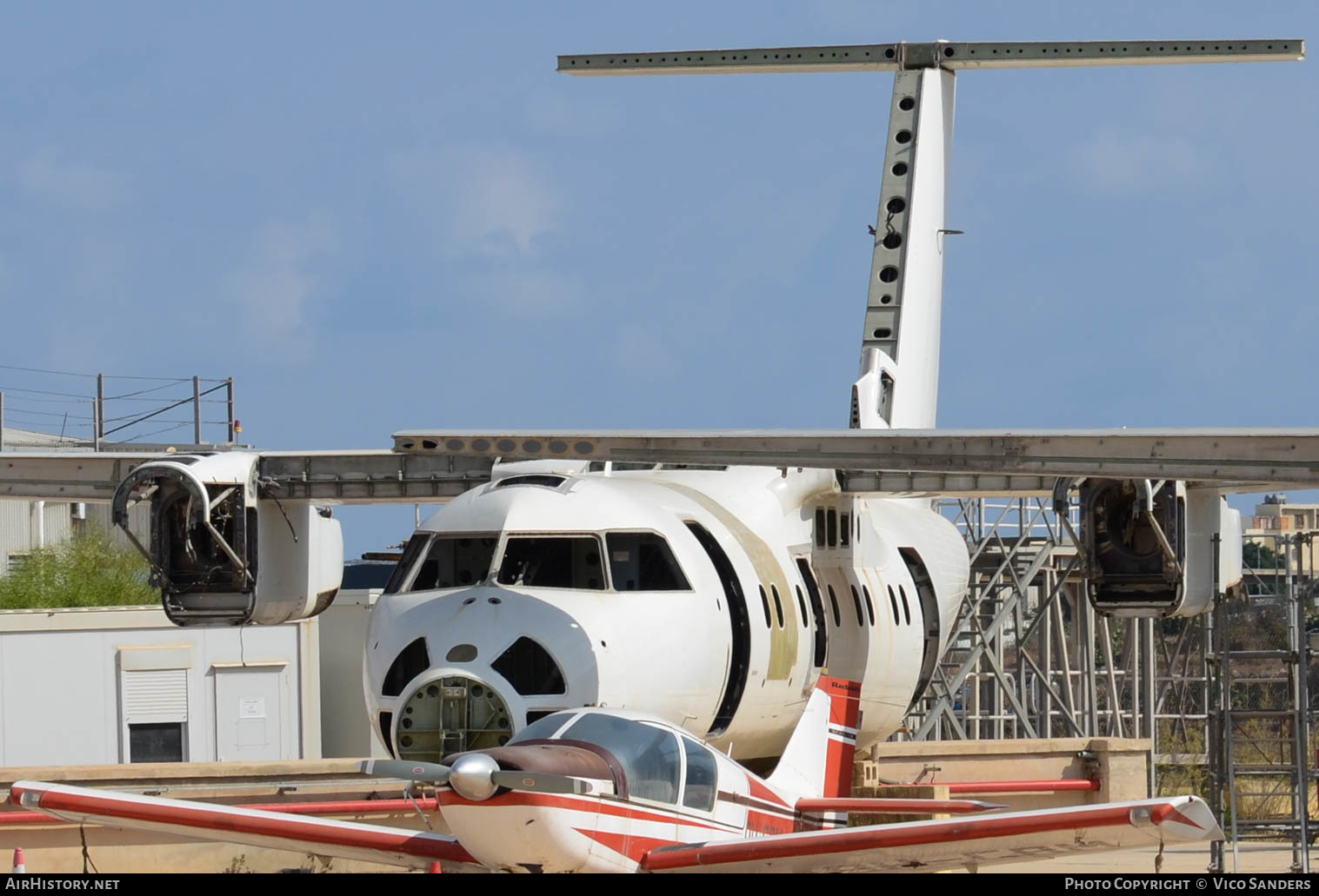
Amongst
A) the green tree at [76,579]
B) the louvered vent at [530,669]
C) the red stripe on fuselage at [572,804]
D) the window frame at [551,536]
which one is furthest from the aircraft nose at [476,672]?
the green tree at [76,579]

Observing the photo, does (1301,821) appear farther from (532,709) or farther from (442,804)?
(442,804)

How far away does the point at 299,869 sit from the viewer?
1684 cm

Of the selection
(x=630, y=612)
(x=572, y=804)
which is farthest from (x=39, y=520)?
(x=572, y=804)

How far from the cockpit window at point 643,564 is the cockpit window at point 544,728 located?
2235 mm

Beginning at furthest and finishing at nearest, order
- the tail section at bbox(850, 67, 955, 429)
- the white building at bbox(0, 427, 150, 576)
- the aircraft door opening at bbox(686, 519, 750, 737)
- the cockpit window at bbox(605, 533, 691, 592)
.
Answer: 1. the white building at bbox(0, 427, 150, 576)
2. the tail section at bbox(850, 67, 955, 429)
3. the aircraft door opening at bbox(686, 519, 750, 737)
4. the cockpit window at bbox(605, 533, 691, 592)

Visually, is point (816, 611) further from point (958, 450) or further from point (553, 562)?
point (553, 562)

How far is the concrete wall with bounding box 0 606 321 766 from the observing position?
90.2ft

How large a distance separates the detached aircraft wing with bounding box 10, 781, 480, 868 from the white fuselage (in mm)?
784

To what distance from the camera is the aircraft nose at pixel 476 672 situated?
12.6 meters

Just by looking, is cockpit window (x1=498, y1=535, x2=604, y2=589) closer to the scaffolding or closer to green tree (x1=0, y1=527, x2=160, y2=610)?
the scaffolding

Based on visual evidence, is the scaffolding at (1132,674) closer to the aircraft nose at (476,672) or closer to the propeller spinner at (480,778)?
the aircraft nose at (476,672)

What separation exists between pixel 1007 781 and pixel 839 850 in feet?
31.7

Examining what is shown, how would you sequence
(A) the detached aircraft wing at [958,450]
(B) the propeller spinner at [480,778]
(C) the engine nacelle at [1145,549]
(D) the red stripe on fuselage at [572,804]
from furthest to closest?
(C) the engine nacelle at [1145,549] → (A) the detached aircraft wing at [958,450] → (D) the red stripe on fuselage at [572,804] → (B) the propeller spinner at [480,778]

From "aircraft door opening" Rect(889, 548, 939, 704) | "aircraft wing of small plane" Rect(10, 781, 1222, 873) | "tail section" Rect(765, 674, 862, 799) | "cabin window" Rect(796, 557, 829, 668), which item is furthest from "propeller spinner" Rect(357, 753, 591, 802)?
"aircraft door opening" Rect(889, 548, 939, 704)
